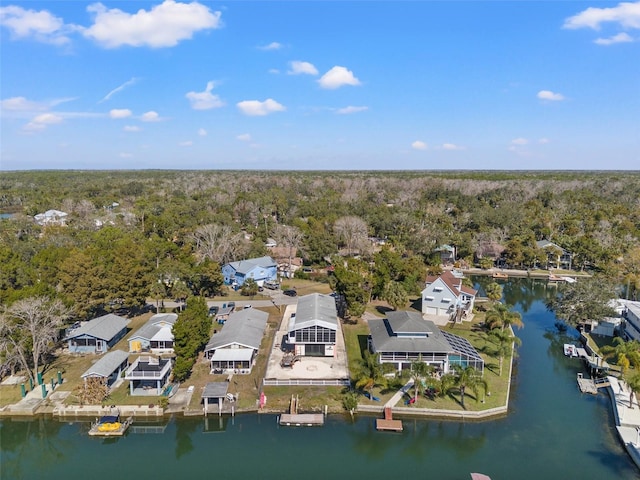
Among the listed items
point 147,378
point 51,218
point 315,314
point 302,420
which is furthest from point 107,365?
point 51,218

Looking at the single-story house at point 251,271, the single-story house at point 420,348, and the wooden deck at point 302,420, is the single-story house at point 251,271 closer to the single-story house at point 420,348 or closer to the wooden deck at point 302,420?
the single-story house at point 420,348

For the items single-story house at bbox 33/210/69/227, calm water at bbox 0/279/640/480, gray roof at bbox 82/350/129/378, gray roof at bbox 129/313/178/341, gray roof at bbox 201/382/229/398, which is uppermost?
single-story house at bbox 33/210/69/227

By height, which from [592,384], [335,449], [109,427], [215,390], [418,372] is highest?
[418,372]

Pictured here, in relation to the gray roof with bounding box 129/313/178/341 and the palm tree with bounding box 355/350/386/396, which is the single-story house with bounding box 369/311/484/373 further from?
the gray roof with bounding box 129/313/178/341

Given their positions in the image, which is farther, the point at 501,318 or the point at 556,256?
the point at 556,256

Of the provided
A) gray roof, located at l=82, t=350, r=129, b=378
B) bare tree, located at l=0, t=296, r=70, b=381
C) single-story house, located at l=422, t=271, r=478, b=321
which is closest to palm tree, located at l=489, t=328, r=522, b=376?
single-story house, located at l=422, t=271, r=478, b=321

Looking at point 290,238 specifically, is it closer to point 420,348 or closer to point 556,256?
point 420,348

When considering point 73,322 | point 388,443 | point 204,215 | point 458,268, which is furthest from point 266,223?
point 388,443
